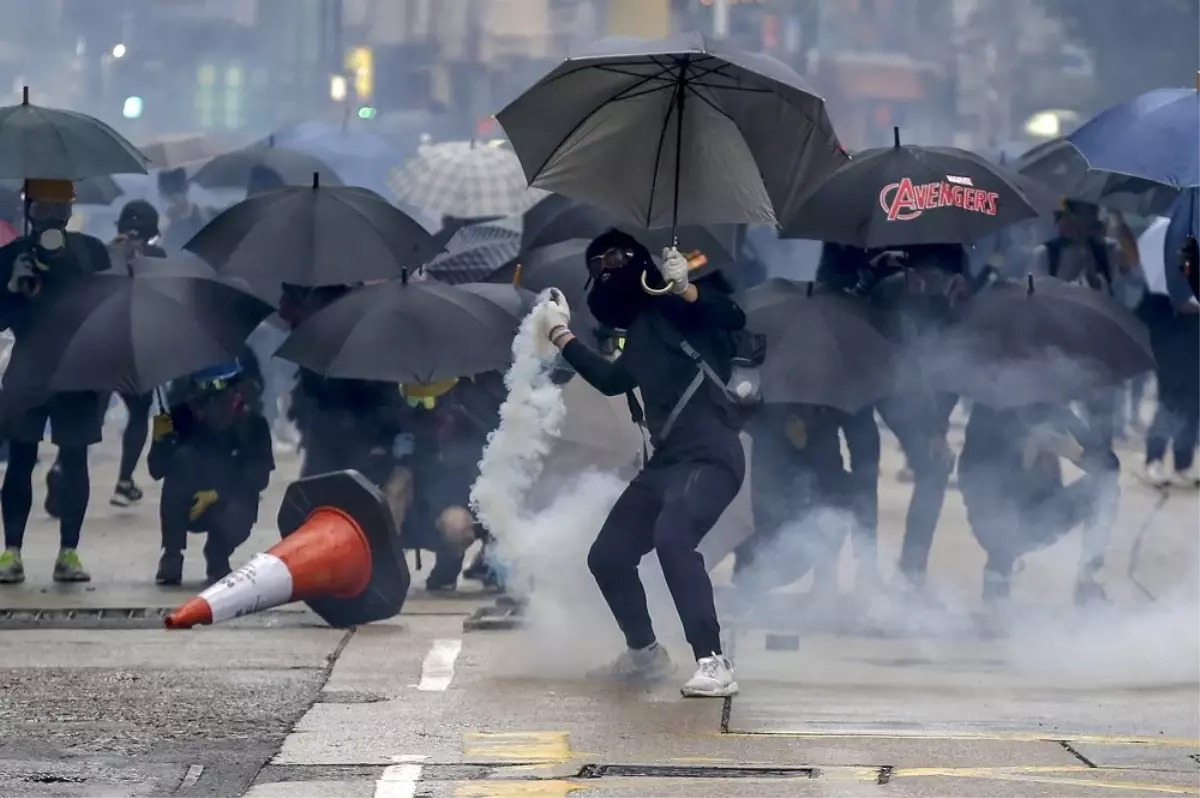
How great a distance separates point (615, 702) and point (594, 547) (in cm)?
62

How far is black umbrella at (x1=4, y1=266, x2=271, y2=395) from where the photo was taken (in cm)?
Result: 950


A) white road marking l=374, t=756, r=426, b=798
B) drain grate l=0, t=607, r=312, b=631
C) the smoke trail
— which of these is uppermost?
the smoke trail

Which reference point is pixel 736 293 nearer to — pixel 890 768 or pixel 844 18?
pixel 890 768

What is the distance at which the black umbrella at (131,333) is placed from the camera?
Answer: 374 inches

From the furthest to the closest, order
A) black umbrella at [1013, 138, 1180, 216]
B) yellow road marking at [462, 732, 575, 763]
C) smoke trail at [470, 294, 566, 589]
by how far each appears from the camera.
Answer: black umbrella at [1013, 138, 1180, 216]
smoke trail at [470, 294, 566, 589]
yellow road marking at [462, 732, 575, 763]

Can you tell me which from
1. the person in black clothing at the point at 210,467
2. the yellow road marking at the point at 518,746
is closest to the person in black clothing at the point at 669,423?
the yellow road marking at the point at 518,746

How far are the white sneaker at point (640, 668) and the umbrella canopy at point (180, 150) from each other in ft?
35.1

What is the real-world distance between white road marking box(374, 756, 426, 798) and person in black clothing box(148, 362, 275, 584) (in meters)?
3.90

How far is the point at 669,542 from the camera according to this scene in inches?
299

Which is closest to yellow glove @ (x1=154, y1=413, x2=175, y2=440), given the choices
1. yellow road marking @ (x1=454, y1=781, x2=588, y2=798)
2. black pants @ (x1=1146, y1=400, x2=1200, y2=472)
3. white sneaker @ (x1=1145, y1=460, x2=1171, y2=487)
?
yellow road marking @ (x1=454, y1=781, x2=588, y2=798)

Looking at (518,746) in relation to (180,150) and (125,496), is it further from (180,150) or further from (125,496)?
(180,150)

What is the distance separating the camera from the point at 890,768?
6250 mm

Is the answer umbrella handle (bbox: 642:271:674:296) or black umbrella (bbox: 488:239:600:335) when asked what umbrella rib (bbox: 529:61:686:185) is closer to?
umbrella handle (bbox: 642:271:674:296)

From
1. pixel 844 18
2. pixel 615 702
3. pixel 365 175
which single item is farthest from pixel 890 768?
pixel 844 18
